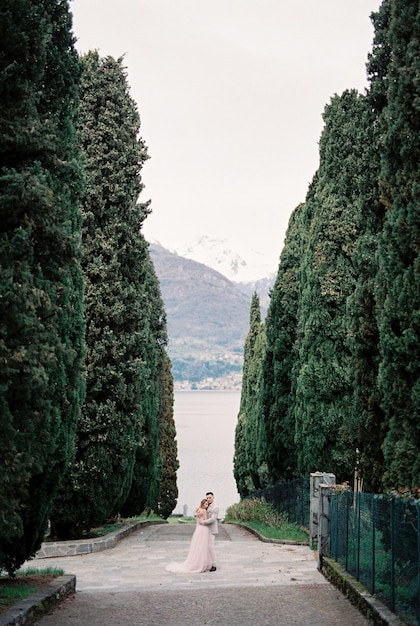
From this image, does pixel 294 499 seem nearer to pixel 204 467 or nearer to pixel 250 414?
pixel 250 414

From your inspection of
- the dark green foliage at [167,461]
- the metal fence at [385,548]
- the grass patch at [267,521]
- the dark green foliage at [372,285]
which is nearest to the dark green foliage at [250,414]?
the dark green foliage at [167,461]

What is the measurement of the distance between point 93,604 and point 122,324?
9.55 metres

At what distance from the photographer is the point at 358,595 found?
1012cm

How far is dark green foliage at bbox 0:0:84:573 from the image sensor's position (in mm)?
7688

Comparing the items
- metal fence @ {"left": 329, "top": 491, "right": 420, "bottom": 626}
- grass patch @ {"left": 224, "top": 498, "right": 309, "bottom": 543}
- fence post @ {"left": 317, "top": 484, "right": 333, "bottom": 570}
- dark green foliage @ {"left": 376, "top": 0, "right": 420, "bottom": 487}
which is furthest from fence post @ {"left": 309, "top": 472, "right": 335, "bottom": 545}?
dark green foliage @ {"left": 376, "top": 0, "right": 420, "bottom": 487}

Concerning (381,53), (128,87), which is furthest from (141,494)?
(381,53)

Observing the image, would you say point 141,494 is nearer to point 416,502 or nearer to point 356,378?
point 356,378

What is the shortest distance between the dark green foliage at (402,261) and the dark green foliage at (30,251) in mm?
3872

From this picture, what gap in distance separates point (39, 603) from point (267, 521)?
14.9 m

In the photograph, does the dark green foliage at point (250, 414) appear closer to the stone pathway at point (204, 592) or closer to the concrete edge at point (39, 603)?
the stone pathway at point (204, 592)

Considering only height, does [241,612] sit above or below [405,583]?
below

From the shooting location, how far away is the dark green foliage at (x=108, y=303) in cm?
1823

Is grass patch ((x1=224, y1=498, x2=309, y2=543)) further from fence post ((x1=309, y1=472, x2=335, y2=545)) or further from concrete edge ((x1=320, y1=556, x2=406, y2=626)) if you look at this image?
concrete edge ((x1=320, y1=556, x2=406, y2=626))

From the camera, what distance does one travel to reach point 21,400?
8242 millimetres
